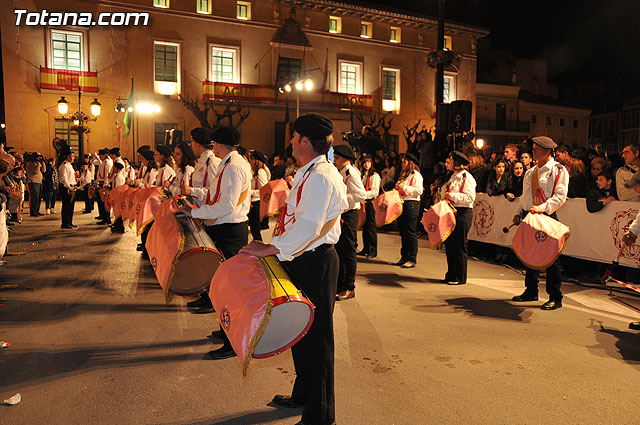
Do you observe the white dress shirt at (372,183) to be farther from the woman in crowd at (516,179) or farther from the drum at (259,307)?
the drum at (259,307)

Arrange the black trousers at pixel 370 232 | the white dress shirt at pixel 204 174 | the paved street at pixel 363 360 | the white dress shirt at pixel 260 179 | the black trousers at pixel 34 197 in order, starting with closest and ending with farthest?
the paved street at pixel 363 360, the white dress shirt at pixel 204 174, the black trousers at pixel 370 232, the white dress shirt at pixel 260 179, the black trousers at pixel 34 197

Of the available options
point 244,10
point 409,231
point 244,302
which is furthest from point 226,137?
point 244,10

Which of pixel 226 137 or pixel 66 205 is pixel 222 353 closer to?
pixel 226 137

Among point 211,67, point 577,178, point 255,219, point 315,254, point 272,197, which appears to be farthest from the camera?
point 211,67

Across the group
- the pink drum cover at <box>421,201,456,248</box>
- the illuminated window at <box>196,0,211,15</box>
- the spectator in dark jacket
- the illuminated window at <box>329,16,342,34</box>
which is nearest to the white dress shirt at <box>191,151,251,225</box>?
the pink drum cover at <box>421,201,456,248</box>

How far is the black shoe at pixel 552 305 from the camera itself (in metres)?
6.64

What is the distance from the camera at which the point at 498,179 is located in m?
10.6

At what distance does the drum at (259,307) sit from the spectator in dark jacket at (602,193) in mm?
7304

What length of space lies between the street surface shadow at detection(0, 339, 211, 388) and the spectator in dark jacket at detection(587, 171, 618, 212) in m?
7.06

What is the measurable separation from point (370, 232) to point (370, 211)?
49 cm

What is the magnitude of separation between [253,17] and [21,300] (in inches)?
1167

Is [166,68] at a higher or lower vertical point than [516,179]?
higher

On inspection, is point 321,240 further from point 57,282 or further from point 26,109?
point 26,109

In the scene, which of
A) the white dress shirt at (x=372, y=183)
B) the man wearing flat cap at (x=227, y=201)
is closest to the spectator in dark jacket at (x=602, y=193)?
the white dress shirt at (x=372, y=183)
